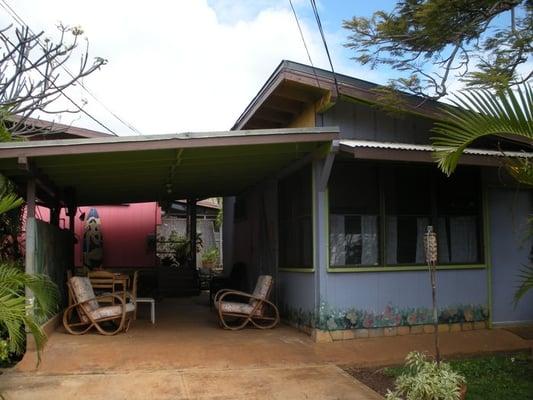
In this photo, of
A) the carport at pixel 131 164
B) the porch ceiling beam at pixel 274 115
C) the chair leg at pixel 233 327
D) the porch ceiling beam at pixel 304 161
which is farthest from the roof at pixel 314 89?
the chair leg at pixel 233 327

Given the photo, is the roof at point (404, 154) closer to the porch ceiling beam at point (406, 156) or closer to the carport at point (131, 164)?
the porch ceiling beam at point (406, 156)

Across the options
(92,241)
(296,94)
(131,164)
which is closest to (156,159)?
(131,164)

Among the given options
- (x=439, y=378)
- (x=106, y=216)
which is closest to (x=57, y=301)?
(x=439, y=378)

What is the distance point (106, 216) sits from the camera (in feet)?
55.0

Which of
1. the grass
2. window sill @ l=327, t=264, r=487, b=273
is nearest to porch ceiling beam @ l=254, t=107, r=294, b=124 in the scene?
window sill @ l=327, t=264, r=487, b=273

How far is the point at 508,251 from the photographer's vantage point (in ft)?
28.3

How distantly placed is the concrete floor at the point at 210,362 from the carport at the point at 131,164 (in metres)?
1.46

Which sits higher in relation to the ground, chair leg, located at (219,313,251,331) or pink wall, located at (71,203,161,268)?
pink wall, located at (71,203,161,268)

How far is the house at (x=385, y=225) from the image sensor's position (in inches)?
303

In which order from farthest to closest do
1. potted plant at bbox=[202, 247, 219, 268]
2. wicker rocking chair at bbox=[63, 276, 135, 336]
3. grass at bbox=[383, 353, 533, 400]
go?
potted plant at bbox=[202, 247, 219, 268] < wicker rocking chair at bbox=[63, 276, 135, 336] < grass at bbox=[383, 353, 533, 400]

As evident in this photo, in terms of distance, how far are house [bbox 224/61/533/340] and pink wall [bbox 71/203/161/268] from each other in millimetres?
8784

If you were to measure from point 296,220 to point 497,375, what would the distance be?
12.7ft

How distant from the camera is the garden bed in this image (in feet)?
17.4

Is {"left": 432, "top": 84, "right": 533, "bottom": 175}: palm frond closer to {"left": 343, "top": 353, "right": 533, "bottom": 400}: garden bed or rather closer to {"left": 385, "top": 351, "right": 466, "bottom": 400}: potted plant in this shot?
{"left": 385, "top": 351, "right": 466, "bottom": 400}: potted plant
